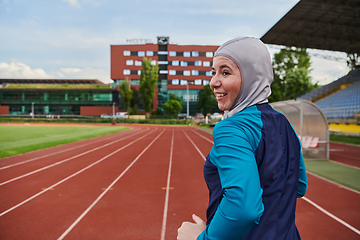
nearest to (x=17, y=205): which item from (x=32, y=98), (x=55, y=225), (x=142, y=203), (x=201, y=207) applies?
(x=55, y=225)

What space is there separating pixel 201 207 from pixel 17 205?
13.6ft

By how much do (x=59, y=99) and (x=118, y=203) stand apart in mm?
63336

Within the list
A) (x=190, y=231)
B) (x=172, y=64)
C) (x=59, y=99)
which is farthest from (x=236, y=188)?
(x=59, y=99)

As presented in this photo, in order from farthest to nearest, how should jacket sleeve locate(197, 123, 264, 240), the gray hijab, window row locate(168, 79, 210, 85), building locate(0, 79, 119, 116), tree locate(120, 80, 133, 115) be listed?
window row locate(168, 79, 210, 85)
building locate(0, 79, 119, 116)
tree locate(120, 80, 133, 115)
the gray hijab
jacket sleeve locate(197, 123, 264, 240)

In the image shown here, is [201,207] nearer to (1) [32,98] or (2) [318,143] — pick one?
(2) [318,143]

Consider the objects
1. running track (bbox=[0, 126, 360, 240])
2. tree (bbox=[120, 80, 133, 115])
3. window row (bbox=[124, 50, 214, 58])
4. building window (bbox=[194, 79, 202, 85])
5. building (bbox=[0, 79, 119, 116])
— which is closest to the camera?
running track (bbox=[0, 126, 360, 240])

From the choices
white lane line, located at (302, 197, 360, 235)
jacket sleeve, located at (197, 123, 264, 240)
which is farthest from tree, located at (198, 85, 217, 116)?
jacket sleeve, located at (197, 123, 264, 240)

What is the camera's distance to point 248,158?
847mm

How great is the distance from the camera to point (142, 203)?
5637 mm

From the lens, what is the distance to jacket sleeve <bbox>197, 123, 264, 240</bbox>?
0.82 metres

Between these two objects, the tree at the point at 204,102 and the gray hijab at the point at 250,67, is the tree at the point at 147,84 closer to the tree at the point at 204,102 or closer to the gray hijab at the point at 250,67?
the tree at the point at 204,102

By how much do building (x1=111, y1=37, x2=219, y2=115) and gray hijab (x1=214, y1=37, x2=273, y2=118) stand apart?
6032 centimetres

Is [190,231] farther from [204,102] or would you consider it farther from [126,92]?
[126,92]

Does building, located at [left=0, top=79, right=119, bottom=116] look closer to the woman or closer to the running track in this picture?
the running track
